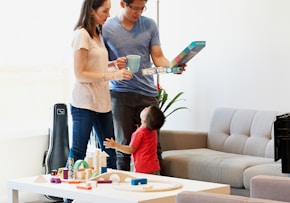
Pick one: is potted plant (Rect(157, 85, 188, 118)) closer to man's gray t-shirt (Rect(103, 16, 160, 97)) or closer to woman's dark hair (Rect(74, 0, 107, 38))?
man's gray t-shirt (Rect(103, 16, 160, 97))

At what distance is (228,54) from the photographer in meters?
5.64

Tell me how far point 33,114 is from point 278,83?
2123 millimetres

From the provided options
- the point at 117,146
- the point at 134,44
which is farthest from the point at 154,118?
the point at 134,44

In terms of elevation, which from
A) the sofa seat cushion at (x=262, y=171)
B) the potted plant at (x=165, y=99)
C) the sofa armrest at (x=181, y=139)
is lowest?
the sofa seat cushion at (x=262, y=171)

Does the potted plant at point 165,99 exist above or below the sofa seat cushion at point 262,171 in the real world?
above

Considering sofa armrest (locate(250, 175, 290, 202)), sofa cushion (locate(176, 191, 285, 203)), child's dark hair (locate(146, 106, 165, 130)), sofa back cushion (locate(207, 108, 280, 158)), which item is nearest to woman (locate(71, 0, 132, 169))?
child's dark hair (locate(146, 106, 165, 130))

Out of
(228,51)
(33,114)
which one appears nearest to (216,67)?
(228,51)

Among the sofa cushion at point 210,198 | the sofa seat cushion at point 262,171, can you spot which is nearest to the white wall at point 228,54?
the sofa seat cushion at point 262,171

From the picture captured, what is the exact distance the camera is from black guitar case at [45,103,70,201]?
546 centimetres

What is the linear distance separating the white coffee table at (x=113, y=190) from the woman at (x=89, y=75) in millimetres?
522

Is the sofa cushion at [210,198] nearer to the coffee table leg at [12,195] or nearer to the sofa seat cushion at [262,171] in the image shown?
the coffee table leg at [12,195]

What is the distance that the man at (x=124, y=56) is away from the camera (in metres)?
4.71

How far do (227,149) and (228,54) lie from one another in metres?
0.88

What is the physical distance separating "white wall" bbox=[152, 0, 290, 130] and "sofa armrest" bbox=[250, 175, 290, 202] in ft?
7.64
